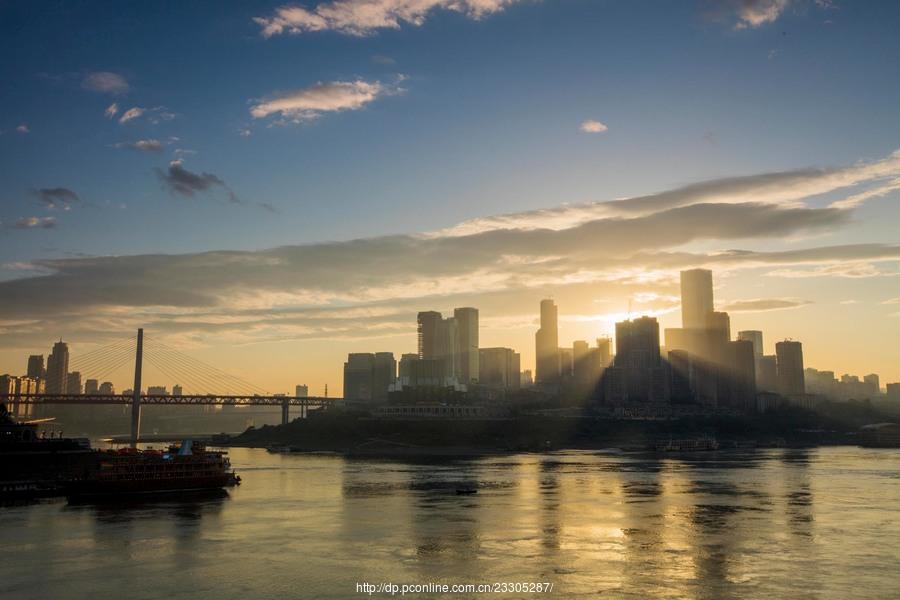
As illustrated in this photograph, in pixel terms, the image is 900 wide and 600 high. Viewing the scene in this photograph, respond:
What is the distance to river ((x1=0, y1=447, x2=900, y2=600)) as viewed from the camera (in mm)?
50969

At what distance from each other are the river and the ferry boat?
390 cm

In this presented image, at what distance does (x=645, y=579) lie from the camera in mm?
51750

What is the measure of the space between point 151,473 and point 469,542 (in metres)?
56.5

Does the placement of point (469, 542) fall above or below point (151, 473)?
below

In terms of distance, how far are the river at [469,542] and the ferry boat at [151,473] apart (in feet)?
12.8

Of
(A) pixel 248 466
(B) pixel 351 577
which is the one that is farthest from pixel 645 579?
(A) pixel 248 466

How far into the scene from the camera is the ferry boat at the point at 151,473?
97.0 metres

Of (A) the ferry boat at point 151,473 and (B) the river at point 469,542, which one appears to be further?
(A) the ferry boat at point 151,473

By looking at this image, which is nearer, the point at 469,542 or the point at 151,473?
the point at 469,542

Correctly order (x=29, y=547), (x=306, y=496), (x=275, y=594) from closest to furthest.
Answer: (x=275, y=594), (x=29, y=547), (x=306, y=496)

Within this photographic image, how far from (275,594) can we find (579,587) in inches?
796

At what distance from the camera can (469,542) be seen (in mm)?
65500

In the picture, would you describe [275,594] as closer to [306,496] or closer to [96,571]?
[96,571]

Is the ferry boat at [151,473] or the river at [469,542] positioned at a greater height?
the ferry boat at [151,473]
